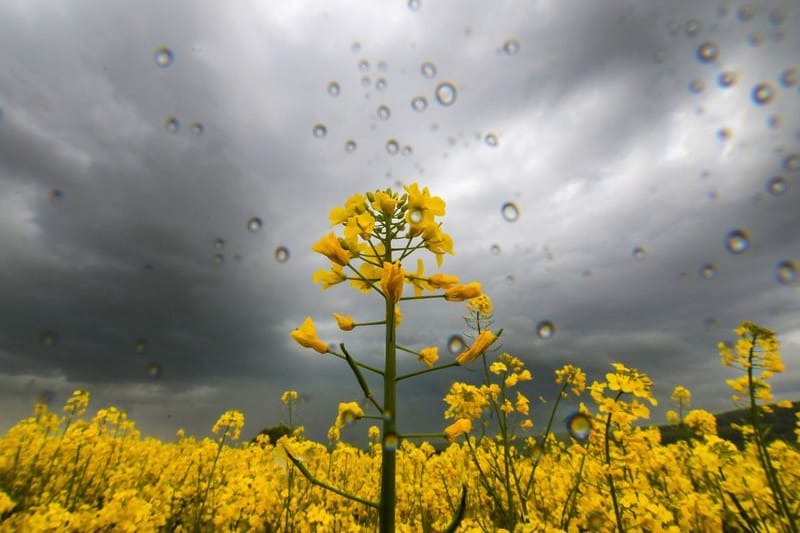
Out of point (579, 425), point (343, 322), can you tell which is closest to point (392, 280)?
point (343, 322)

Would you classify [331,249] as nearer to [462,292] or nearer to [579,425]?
[462,292]

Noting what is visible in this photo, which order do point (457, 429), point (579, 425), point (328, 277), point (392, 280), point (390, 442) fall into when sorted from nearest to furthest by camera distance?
point (390, 442) < point (392, 280) < point (457, 429) < point (328, 277) < point (579, 425)

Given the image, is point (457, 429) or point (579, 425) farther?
point (579, 425)

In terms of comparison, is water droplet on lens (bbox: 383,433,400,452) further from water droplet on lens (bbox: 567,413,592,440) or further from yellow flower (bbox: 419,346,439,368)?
water droplet on lens (bbox: 567,413,592,440)

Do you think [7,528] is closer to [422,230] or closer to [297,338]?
[297,338]

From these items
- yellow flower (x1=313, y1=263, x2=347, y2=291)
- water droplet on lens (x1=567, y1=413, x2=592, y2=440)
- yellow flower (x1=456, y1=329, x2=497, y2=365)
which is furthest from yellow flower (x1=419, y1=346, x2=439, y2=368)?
water droplet on lens (x1=567, y1=413, x2=592, y2=440)
